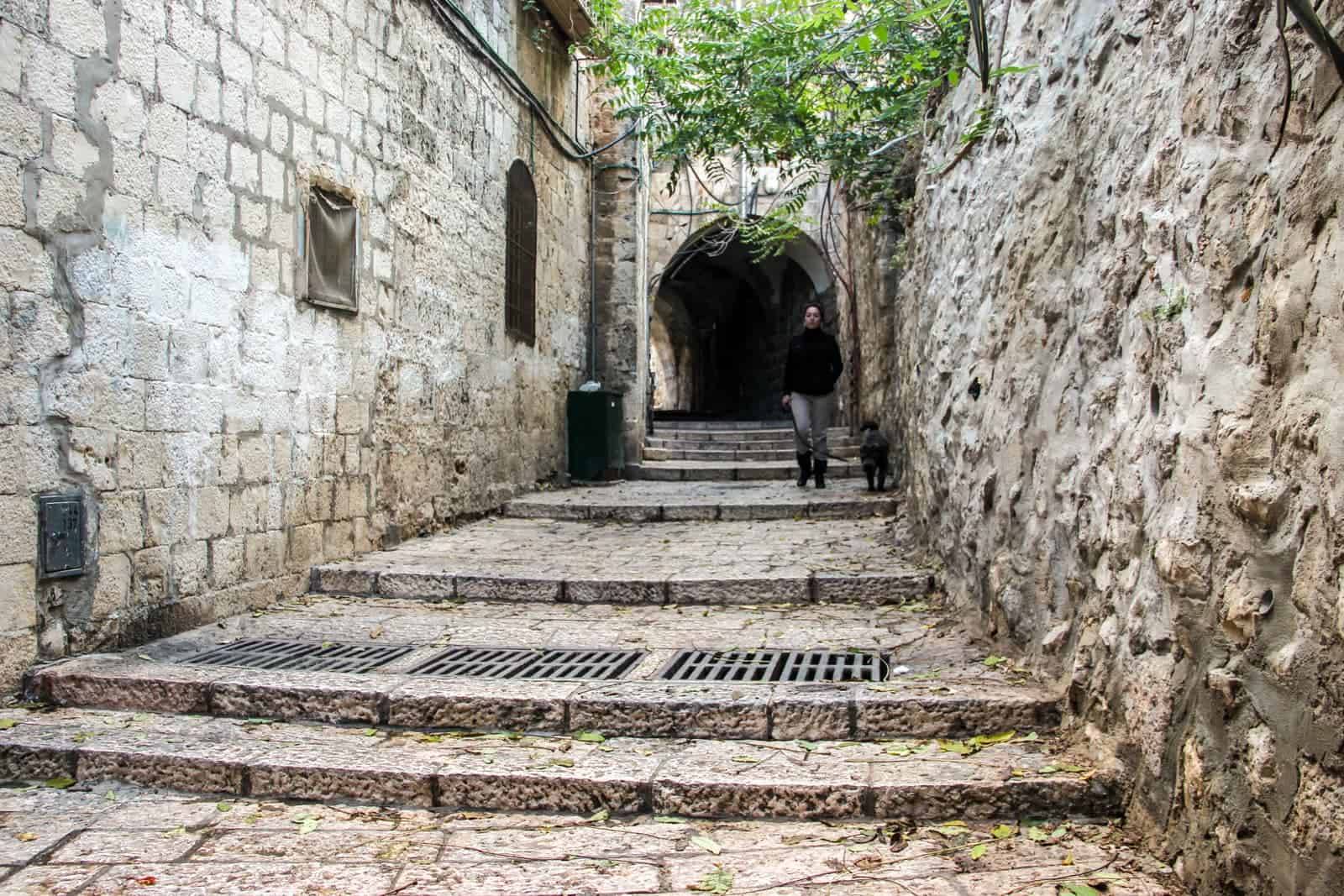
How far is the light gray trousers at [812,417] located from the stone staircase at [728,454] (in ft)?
4.03

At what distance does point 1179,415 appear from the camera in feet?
8.52

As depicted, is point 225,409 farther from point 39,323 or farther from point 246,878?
point 246,878

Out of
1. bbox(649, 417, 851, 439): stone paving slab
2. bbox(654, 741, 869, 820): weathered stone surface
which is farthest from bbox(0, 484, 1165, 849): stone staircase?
bbox(649, 417, 851, 439): stone paving slab

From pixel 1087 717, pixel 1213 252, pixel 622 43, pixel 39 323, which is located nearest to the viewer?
pixel 1213 252

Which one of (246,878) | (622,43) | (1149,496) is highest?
(622,43)

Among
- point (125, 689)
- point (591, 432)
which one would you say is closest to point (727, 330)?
point (591, 432)

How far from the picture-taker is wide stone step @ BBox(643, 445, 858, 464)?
39.1ft

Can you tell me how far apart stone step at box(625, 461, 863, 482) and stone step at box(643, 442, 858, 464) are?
2.02 ft

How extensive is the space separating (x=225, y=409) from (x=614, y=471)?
6.01 m

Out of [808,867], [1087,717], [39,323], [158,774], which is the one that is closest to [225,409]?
[39,323]

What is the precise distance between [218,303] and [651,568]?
2585 mm

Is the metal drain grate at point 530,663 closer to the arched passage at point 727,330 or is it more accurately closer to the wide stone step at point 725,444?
the wide stone step at point 725,444

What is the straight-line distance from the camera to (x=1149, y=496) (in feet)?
9.02

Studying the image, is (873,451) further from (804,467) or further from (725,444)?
(725,444)
